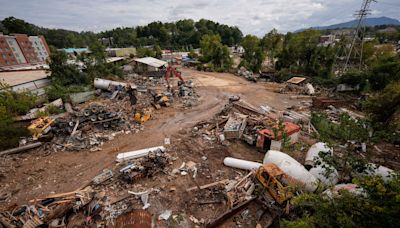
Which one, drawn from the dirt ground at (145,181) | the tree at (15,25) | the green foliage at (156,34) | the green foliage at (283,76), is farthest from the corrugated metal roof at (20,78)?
the tree at (15,25)

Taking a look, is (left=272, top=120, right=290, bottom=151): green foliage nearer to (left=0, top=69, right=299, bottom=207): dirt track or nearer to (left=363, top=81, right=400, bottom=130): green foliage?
(left=0, top=69, right=299, bottom=207): dirt track

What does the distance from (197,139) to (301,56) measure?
25.6 m

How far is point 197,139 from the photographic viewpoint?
10375 millimetres

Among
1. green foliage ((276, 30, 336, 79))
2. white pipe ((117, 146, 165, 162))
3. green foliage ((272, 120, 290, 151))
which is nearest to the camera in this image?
white pipe ((117, 146, 165, 162))

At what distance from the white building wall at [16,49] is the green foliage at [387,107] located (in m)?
60.2

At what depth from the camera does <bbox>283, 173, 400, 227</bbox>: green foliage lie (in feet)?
8.56

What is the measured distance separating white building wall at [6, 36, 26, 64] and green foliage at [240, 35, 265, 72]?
50110mm

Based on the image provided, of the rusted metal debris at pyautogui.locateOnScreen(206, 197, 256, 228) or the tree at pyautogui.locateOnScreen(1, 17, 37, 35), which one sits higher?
the tree at pyautogui.locateOnScreen(1, 17, 37, 35)

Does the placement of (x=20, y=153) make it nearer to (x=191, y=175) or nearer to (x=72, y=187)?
(x=72, y=187)

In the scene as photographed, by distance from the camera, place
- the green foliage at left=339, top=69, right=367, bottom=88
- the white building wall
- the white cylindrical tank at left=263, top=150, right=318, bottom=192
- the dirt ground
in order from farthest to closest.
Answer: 1. the white building wall
2. the green foliage at left=339, top=69, right=367, bottom=88
3. the dirt ground
4. the white cylindrical tank at left=263, top=150, right=318, bottom=192

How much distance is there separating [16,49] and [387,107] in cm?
6215

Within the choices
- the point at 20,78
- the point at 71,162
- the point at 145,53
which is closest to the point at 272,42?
the point at 145,53

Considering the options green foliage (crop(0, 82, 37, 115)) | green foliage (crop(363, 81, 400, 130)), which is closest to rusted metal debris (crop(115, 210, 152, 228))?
green foliage (crop(363, 81, 400, 130))

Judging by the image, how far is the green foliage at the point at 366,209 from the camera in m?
2.61
